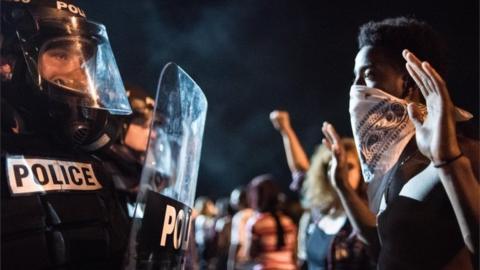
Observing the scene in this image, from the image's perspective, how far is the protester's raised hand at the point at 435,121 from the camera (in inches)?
55.6

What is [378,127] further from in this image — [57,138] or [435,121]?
[57,138]

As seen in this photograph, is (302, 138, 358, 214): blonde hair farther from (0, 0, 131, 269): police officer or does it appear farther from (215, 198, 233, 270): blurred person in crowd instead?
(215, 198, 233, 270): blurred person in crowd

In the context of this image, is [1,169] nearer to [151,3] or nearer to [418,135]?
[418,135]

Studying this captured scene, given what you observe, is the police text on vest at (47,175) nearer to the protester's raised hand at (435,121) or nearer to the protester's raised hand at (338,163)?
the protester's raised hand at (435,121)

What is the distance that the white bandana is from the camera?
6.08 feet

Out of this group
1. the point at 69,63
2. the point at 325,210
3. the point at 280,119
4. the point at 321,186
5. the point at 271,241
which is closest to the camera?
the point at 69,63

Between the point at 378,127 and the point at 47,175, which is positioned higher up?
the point at 378,127

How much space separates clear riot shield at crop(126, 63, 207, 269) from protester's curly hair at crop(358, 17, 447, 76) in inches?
28.3

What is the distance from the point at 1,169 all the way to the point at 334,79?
12.3 feet

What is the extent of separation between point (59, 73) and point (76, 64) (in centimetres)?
9

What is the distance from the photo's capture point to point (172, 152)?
57.3 inches

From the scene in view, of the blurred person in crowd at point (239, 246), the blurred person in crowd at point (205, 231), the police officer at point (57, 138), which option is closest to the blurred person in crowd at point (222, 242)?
the blurred person in crowd at point (205, 231)

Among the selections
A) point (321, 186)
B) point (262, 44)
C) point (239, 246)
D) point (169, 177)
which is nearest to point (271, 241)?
point (321, 186)

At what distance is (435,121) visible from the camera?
1.43m
